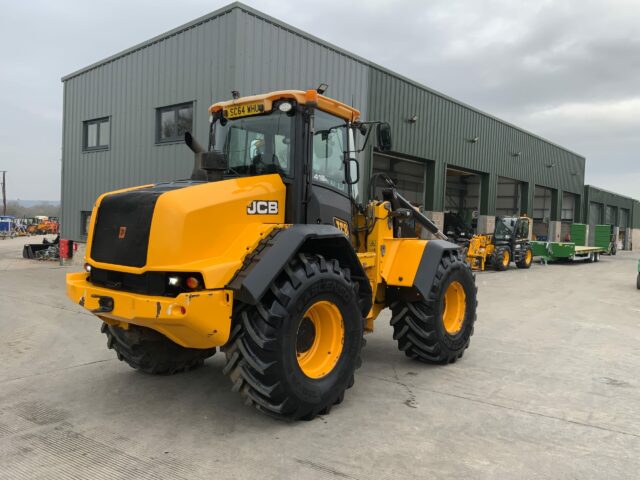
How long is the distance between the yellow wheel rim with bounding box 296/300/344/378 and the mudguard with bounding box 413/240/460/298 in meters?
1.38

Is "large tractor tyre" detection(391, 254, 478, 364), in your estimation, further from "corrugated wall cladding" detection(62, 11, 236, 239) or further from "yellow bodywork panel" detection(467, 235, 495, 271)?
"yellow bodywork panel" detection(467, 235, 495, 271)

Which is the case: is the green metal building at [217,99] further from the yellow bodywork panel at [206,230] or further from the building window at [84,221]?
the yellow bodywork panel at [206,230]

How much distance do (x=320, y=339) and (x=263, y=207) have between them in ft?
4.09

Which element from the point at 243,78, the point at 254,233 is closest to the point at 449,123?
the point at 243,78

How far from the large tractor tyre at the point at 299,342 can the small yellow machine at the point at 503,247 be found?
15.6 metres

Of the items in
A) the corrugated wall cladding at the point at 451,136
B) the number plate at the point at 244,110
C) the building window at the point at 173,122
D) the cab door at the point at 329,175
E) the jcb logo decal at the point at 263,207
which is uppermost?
the corrugated wall cladding at the point at 451,136

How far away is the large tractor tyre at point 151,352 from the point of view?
4.66m

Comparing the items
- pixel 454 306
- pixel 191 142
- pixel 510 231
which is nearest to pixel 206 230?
pixel 191 142

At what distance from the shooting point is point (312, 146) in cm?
446

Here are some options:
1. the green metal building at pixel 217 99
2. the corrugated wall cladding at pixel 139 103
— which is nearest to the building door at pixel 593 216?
the green metal building at pixel 217 99

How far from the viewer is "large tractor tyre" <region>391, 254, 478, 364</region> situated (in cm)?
541

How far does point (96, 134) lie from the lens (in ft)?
54.0

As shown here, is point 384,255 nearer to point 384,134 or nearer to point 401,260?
point 401,260

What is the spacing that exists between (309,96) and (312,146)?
43 cm
